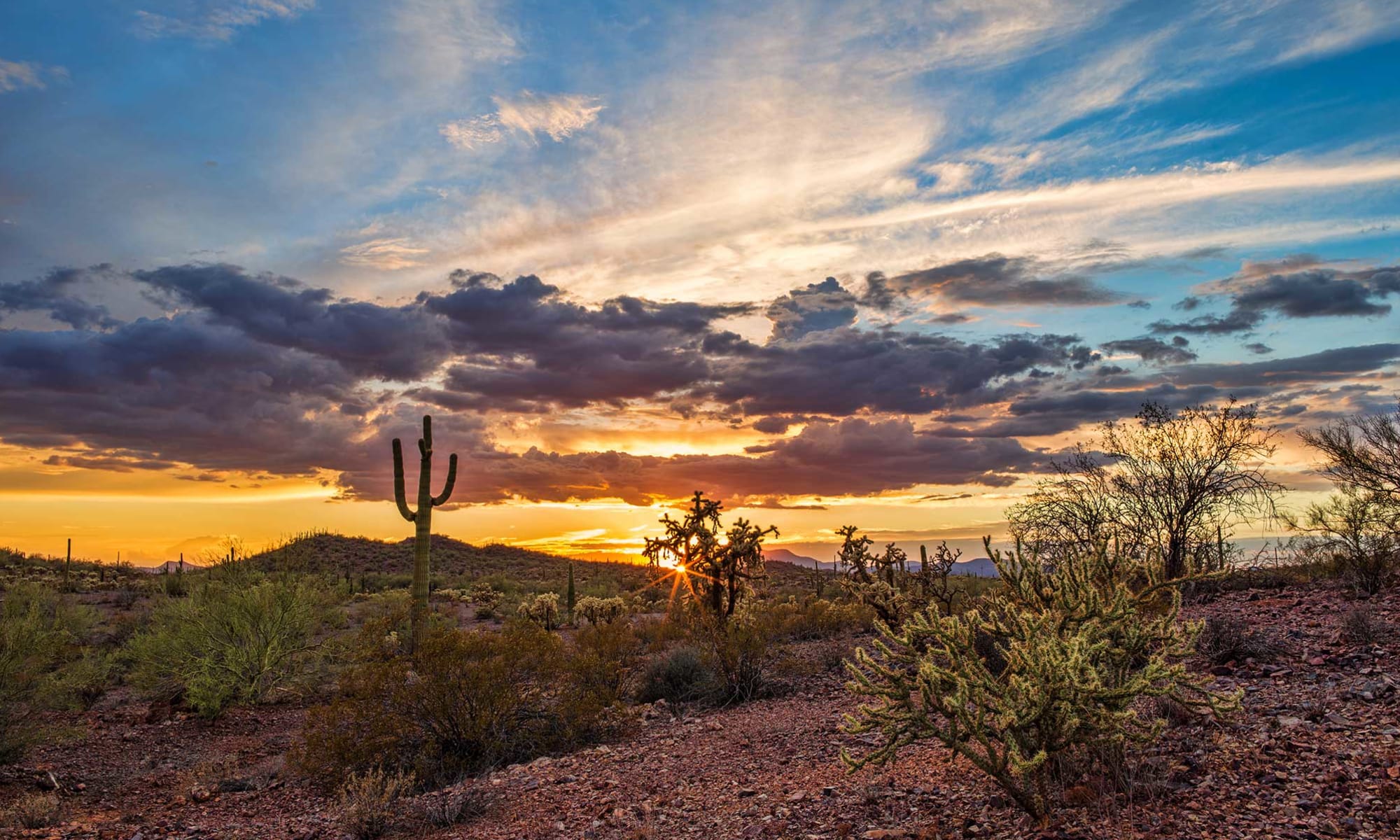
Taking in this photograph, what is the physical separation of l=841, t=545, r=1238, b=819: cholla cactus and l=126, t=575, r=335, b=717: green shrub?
14.8 meters

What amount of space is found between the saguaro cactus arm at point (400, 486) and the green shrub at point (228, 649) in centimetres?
290

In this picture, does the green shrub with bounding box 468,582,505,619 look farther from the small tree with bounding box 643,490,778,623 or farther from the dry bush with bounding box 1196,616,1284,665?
the dry bush with bounding box 1196,616,1284,665

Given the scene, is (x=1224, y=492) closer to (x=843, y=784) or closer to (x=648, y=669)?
(x=648, y=669)

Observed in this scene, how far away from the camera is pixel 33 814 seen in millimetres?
9734

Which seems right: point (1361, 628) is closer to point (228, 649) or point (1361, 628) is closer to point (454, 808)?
point (454, 808)

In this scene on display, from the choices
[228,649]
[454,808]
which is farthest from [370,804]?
[228,649]

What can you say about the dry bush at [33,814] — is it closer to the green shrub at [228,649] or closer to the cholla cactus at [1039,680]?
the green shrub at [228,649]

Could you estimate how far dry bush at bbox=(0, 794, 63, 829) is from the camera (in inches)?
382

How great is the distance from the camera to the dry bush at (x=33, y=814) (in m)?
9.70

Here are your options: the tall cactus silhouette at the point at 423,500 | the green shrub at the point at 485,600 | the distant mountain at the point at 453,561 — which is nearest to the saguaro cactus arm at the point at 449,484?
the tall cactus silhouette at the point at 423,500

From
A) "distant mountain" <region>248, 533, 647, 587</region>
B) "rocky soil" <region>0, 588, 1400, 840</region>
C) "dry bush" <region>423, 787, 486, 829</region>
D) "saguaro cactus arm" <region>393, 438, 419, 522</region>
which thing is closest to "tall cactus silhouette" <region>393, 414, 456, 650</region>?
"saguaro cactus arm" <region>393, 438, 419, 522</region>

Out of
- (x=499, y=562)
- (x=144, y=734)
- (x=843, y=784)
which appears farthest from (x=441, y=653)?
(x=499, y=562)

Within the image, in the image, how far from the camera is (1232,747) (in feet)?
22.5

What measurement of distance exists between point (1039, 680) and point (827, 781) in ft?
9.93
